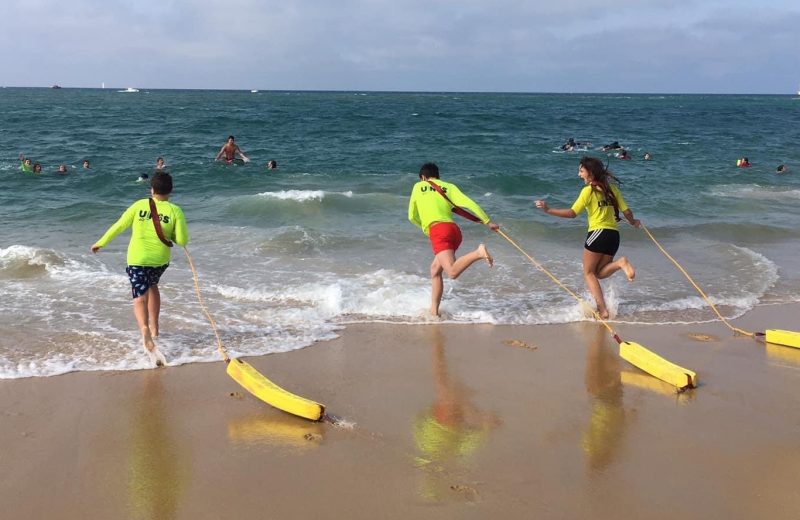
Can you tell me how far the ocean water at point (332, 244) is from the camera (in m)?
7.18

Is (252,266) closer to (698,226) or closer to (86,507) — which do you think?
(86,507)

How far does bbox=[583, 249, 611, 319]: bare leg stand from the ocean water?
27 cm

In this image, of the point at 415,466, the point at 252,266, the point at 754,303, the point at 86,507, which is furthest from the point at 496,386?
the point at 252,266

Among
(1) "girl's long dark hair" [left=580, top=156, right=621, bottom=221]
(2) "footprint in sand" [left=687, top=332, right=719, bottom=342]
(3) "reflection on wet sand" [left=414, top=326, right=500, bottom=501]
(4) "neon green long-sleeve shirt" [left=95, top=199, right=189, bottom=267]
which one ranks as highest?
(1) "girl's long dark hair" [left=580, top=156, right=621, bottom=221]

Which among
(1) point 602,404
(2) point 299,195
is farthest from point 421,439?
(2) point 299,195

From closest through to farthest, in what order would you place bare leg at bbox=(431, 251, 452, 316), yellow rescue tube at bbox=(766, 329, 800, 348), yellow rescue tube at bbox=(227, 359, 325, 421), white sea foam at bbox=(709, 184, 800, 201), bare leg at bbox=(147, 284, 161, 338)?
yellow rescue tube at bbox=(227, 359, 325, 421) → bare leg at bbox=(147, 284, 161, 338) → yellow rescue tube at bbox=(766, 329, 800, 348) → bare leg at bbox=(431, 251, 452, 316) → white sea foam at bbox=(709, 184, 800, 201)

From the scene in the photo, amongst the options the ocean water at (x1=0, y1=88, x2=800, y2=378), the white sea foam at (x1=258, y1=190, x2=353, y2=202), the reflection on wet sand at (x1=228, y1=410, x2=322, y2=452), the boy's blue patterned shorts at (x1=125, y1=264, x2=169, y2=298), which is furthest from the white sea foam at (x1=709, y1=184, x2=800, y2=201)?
the reflection on wet sand at (x1=228, y1=410, x2=322, y2=452)

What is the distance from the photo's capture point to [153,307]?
631 centimetres

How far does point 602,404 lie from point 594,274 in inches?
104

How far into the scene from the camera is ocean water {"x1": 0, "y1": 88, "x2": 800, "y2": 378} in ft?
23.6

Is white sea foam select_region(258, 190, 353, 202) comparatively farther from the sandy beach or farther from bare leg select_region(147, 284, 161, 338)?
the sandy beach

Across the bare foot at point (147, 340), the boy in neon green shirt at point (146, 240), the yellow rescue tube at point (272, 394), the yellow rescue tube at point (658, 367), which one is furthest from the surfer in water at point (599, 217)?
the bare foot at point (147, 340)

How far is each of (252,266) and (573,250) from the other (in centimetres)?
514

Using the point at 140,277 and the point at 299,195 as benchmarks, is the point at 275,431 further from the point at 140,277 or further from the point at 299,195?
the point at 299,195
